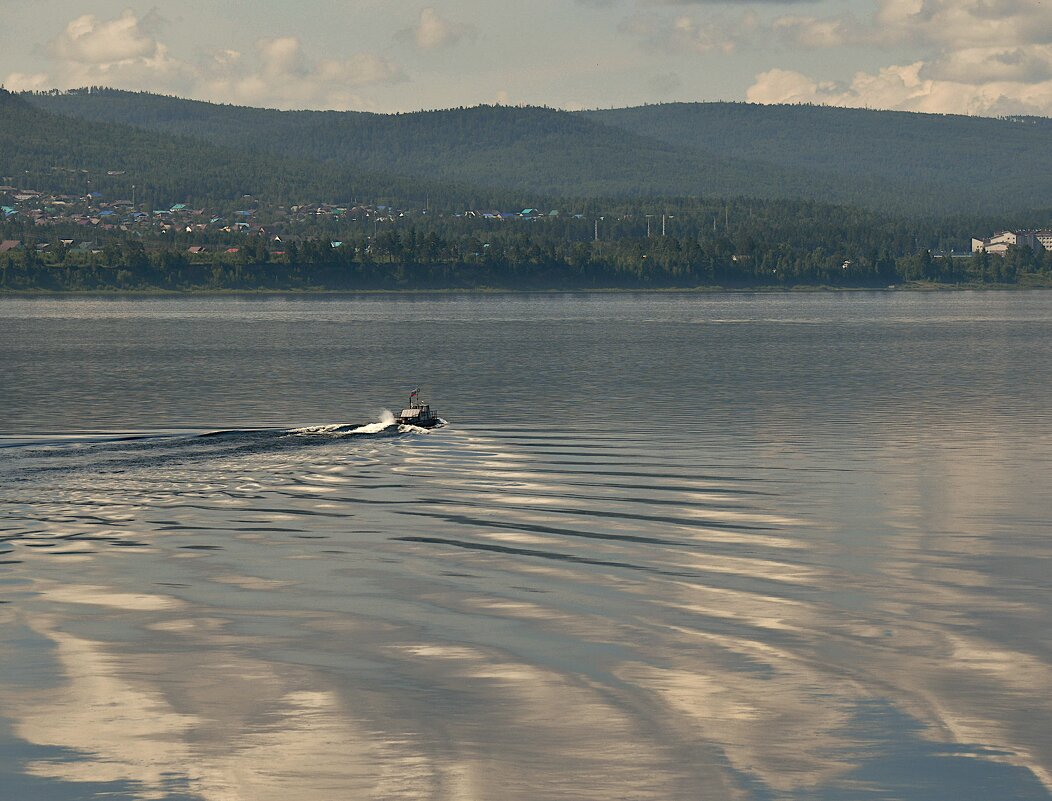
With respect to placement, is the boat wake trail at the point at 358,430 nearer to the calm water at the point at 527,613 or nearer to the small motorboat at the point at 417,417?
the small motorboat at the point at 417,417

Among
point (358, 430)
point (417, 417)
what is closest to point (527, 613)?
point (358, 430)

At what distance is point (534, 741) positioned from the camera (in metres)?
22.6

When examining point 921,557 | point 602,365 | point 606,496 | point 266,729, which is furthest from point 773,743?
point 602,365

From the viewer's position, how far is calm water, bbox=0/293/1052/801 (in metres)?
21.6

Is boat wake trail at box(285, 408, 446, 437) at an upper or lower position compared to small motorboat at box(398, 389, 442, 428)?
lower

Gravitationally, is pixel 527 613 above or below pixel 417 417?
above

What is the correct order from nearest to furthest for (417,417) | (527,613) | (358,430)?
(527,613)
(358,430)
(417,417)

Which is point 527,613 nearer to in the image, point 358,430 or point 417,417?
point 358,430

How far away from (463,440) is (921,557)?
31.4 m

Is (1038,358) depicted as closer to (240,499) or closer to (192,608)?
(240,499)

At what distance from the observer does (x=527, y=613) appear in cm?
3086

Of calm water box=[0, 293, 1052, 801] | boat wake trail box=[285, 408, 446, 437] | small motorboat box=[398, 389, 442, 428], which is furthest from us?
small motorboat box=[398, 389, 442, 428]

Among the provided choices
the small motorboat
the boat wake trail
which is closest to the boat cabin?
the small motorboat

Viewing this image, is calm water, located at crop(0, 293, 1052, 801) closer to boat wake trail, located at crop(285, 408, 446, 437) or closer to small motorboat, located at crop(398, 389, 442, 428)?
boat wake trail, located at crop(285, 408, 446, 437)
